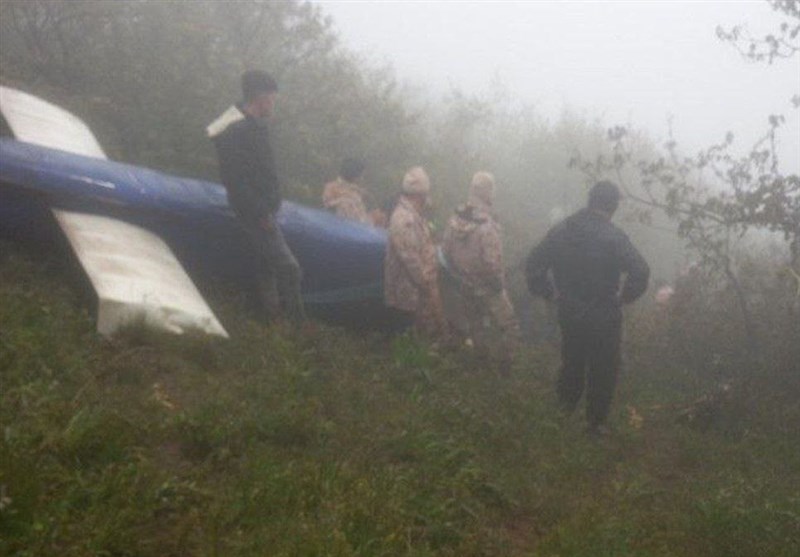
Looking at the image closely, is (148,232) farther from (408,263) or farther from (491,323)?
(491,323)

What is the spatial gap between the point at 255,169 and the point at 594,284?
9.99 feet

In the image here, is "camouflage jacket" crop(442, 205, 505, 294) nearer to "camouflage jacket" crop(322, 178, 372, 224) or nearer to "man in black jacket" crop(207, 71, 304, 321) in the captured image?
"camouflage jacket" crop(322, 178, 372, 224)

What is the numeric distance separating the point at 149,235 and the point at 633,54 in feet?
211

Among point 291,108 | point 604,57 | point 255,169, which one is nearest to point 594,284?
point 255,169

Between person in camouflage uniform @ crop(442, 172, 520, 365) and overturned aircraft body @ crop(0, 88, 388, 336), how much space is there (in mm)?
843

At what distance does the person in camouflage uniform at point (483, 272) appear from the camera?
30.2 ft

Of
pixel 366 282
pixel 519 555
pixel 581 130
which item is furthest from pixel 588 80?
pixel 519 555

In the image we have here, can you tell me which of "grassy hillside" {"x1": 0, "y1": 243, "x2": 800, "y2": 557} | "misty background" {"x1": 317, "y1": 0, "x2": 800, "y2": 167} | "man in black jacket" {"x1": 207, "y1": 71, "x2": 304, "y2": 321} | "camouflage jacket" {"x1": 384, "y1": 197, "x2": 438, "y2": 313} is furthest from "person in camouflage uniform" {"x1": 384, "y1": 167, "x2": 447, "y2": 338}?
"misty background" {"x1": 317, "y1": 0, "x2": 800, "y2": 167}

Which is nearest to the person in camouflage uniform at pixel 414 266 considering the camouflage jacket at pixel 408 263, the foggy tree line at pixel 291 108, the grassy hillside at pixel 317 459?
the camouflage jacket at pixel 408 263

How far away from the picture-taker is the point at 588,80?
5447 cm

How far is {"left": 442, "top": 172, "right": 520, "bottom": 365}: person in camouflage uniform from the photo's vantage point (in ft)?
30.2

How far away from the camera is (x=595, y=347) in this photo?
7844 mm

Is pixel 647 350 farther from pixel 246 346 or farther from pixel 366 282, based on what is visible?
pixel 246 346

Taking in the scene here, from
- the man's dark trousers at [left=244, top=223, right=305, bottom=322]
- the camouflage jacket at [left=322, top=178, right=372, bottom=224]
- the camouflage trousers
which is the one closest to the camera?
the man's dark trousers at [left=244, top=223, right=305, bottom=322]
